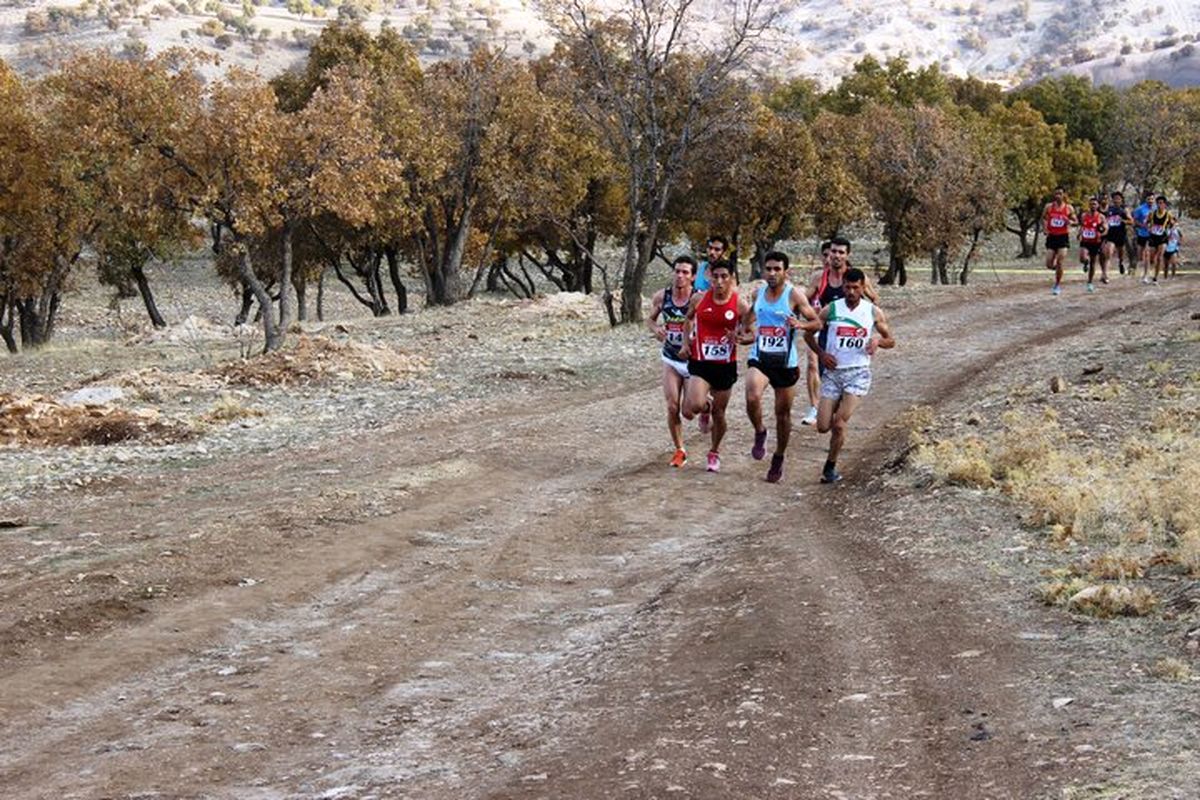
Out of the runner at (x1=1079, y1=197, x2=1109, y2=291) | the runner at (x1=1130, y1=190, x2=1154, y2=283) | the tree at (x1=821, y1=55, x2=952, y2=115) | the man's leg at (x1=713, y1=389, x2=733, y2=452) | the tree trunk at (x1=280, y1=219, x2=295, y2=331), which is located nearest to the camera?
the man's leg at (x1=713, y1=389, x2=733, y2=452)

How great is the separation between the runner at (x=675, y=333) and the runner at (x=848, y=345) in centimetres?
139

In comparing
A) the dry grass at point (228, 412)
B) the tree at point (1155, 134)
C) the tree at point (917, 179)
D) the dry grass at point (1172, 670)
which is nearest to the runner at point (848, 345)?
the dry grass at point (1172, 670)

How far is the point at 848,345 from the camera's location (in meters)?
11.9

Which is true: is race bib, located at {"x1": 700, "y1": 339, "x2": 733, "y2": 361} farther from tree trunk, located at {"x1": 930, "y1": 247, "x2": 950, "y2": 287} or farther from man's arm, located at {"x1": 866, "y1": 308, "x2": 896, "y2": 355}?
tree trunk, located at {"x1": 930, "y1": 247, "x2": 950, "y2": 287}

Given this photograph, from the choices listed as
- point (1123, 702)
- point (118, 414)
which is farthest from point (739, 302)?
point (118, 414)

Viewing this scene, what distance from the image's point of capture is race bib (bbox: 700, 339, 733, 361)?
40.3 feet

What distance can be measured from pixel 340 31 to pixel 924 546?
4196 centimetres

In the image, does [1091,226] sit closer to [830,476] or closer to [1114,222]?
[1114,222]

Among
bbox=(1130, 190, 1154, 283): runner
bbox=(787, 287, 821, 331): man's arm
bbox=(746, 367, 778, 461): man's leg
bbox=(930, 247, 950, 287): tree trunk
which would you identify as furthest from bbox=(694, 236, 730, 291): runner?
bbox=(930, 247, 950, 287): tree trunk

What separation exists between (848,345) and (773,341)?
709 millimetres

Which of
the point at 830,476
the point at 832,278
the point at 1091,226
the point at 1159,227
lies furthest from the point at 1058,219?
the point at 830,476

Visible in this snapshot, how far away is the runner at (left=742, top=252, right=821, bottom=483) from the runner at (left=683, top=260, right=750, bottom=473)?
7.0 inches

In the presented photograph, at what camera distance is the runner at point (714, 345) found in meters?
12.1

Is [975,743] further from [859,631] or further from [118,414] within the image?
[118,414]
